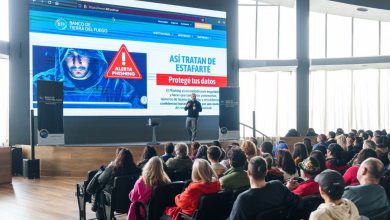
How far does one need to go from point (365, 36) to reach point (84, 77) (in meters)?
11.3

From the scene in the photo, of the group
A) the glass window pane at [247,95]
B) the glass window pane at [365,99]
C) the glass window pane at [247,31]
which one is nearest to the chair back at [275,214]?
the glass window pane at [247,95]

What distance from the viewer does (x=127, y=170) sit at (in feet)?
16.1

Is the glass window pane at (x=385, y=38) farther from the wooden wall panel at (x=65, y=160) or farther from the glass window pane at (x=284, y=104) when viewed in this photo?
the wooden wall panel at (x=65, y=160)

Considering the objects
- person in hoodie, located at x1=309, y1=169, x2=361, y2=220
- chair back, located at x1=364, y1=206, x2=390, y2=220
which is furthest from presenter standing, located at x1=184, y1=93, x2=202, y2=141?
person in hoodie, located at x1=309, y1=169, x2=361, y2=220

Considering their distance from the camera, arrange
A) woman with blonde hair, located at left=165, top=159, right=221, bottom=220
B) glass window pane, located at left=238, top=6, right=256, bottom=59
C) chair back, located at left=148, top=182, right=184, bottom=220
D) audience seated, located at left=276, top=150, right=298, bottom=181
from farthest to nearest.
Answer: glass window pane, located at left=238, top=6, right=256, bottom=59, audience seated, located at left=276, top=150, right=298, bottom=181, chair back, located at left=148, top=182, right=184, bottom=220, woman with blonde hair, located at left=165, top=159, right=221, bottom=220

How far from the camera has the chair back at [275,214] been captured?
301 centimetres

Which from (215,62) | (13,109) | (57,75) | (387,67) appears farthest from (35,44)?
(387,67)

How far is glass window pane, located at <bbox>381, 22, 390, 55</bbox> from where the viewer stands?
16.3 metres

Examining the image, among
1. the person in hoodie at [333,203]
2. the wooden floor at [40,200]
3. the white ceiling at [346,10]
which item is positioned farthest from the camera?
the white ceiling at [346,10]

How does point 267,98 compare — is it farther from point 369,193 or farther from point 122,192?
point 369,193

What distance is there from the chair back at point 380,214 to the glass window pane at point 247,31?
42.4 feet

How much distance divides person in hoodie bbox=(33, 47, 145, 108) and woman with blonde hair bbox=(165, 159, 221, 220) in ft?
24.4

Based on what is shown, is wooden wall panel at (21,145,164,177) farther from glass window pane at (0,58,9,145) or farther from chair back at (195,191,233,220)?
chair back at (195,191,233,220)

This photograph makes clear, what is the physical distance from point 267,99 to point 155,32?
6.12 meters
